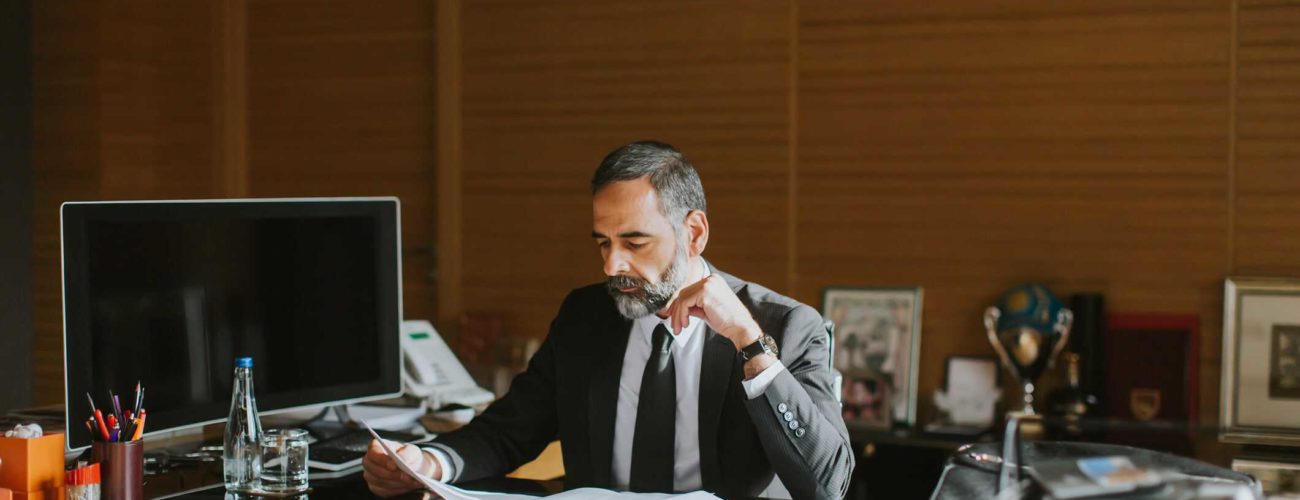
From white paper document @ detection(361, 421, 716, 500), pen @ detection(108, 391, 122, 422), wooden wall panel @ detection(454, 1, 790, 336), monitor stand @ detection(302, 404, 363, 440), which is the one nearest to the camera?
white paper document @ detection(361, 421, 716, 500)

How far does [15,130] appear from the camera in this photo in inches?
177

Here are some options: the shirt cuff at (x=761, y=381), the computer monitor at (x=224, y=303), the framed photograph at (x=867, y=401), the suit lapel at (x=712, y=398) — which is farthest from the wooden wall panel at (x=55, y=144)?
the shirt cuff at (x=761, y=381)

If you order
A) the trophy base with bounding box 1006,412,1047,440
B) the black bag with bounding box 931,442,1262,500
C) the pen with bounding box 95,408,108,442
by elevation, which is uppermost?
the black bag with bounding box 931,442,1262,500

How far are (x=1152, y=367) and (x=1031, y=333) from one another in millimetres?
344

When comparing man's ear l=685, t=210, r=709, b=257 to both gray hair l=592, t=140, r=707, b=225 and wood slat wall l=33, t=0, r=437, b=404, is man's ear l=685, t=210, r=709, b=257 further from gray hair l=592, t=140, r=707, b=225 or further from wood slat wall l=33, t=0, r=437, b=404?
wood slat wall l=33, t=0, r=437, b=404

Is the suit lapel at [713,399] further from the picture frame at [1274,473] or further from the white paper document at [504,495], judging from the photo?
the picture frame at [1274,473]

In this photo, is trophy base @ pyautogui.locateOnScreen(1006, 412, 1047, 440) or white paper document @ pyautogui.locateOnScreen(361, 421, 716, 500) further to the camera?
trophy base @ pyautogui.locateOnScreen(1006, 412, 1047, 440)

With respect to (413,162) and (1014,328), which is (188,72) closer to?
(413,162)

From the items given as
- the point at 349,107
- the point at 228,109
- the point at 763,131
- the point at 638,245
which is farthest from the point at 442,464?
the point at 228,109

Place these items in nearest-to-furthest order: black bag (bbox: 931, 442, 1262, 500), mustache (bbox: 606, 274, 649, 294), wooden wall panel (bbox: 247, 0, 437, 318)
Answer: black bag (bbox: 931, 442, 1262, 500) → mustache (bbox: 606, 274, 649, 294) → wooden wall panel (bbox: 247, 0, 437, 318)

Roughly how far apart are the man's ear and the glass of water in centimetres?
74

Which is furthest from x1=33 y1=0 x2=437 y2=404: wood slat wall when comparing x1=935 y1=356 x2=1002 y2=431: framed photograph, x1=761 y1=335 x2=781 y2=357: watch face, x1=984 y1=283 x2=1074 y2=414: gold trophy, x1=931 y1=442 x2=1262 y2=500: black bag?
x1=931 y1=442 x2=1262 y2=500: black bag

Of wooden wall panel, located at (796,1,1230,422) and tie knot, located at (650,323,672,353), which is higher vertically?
wooden wall panel, located at (796,1,1230,422)

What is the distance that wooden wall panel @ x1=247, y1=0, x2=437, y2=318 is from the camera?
4375mm
